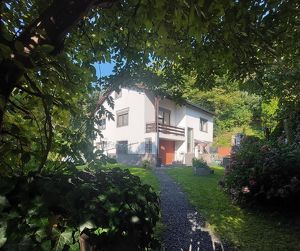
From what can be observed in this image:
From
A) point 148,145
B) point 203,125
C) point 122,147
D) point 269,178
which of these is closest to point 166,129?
point 148,145

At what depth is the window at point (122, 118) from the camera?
2601 centimetres

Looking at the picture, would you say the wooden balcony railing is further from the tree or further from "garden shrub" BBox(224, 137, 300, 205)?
the tree

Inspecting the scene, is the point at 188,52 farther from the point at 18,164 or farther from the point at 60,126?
the point at 18,164

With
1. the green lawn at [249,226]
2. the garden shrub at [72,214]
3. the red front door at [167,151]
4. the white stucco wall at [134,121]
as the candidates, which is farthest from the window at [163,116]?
the garden shrub at [72,214]

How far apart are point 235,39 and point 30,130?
2497 mm

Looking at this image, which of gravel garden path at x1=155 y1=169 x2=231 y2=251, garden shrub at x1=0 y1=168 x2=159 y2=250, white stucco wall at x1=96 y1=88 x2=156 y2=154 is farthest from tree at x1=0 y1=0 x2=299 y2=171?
white stucco wall at x1=96 y1=88 x2=156 y2=154

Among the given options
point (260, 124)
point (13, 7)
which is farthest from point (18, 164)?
point (260, 124)

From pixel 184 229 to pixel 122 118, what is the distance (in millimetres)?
21436

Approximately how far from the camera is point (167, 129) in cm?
2445

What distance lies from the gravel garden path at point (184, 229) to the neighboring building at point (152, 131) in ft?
47.0

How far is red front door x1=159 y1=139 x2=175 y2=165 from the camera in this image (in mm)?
25152

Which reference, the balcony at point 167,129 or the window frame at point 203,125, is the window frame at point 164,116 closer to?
the balcony at point 167,129

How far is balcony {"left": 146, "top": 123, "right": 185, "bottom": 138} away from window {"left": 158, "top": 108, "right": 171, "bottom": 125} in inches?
43.7

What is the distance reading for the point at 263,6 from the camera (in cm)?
295
